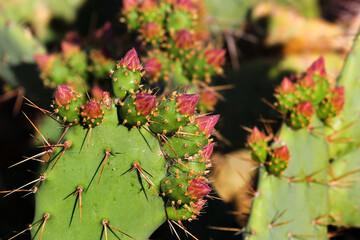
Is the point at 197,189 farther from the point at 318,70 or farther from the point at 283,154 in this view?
the point at 318,70

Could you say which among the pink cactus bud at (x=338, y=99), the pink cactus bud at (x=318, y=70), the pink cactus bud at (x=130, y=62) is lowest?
the pink cactus bud at (x=338, y=99)

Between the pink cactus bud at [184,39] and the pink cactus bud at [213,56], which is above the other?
the pink cactus bud at [184,39]

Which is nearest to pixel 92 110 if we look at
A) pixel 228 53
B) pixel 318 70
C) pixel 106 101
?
pixel 106 101

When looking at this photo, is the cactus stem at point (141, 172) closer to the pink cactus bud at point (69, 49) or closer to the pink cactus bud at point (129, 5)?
the pink cactus bud at point (129, 5)

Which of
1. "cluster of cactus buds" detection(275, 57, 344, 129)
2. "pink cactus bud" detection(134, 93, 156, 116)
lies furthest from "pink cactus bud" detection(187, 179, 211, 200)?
"cluster of cactus buds" detection(275, 57, 344, 129)

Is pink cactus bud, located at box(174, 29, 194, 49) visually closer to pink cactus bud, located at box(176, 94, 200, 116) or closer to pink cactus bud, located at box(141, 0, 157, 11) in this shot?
pink cactus bud, located at box(141, 0, 157, 11)

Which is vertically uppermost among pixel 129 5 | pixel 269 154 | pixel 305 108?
pixel 129 5

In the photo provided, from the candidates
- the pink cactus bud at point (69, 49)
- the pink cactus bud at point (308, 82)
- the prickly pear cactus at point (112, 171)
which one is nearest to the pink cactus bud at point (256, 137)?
the pink cactus bud at point (308, 82)
